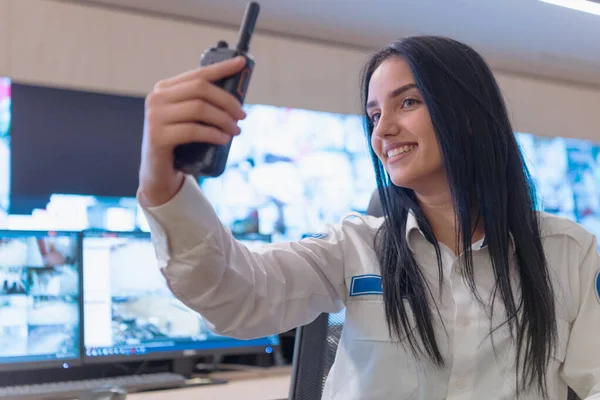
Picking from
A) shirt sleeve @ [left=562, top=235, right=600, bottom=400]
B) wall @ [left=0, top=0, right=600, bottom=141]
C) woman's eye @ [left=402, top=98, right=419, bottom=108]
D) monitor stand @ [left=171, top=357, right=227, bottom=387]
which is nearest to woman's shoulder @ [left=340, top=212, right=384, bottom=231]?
woman's eye @ [left=402, top=98, right=419, bottom=108]

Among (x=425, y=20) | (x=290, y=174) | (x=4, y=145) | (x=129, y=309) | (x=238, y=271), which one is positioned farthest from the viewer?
(x=290, y=174)

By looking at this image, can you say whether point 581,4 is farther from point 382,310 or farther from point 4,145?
point 4,145

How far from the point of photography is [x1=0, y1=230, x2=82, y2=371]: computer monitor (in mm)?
1765

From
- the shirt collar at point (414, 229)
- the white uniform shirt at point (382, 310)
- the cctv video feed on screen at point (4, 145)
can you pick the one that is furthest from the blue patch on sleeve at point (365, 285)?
the cctv video feed on screen at point (4, 145)

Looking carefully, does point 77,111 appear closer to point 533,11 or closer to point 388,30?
point 388,30

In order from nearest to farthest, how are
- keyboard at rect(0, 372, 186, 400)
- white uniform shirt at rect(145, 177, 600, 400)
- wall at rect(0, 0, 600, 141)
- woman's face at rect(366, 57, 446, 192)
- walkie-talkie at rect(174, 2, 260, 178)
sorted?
walkie-talkie at rect(174, 2, 260, 178), white uniform shirt at rect(145, 177, 600, 400), woman's face at rect(366, 57, 446, 192), keyboard at rect(0, 372, 186, 400), wall at rect(0, 0, 600, 141)

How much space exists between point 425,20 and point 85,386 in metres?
2.70

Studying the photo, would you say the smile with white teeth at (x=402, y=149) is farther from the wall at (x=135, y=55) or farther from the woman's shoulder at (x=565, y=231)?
the wall at (x=135, y=55)

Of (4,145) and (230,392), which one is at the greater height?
(4,145)

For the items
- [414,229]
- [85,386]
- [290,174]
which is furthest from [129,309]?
[290,174]

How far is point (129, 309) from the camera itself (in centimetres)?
192

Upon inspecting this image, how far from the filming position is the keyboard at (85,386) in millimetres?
1704

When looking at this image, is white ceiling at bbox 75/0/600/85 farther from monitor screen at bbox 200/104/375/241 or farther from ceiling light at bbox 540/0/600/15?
monitor screen at bbox 200/104/375/241

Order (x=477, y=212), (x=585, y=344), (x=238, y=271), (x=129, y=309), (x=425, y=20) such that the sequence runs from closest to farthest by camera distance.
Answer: (x=238, y=271), (x=585, y=344), (x=477, y=212), (x=129, y=309), (x=425, y=20)
